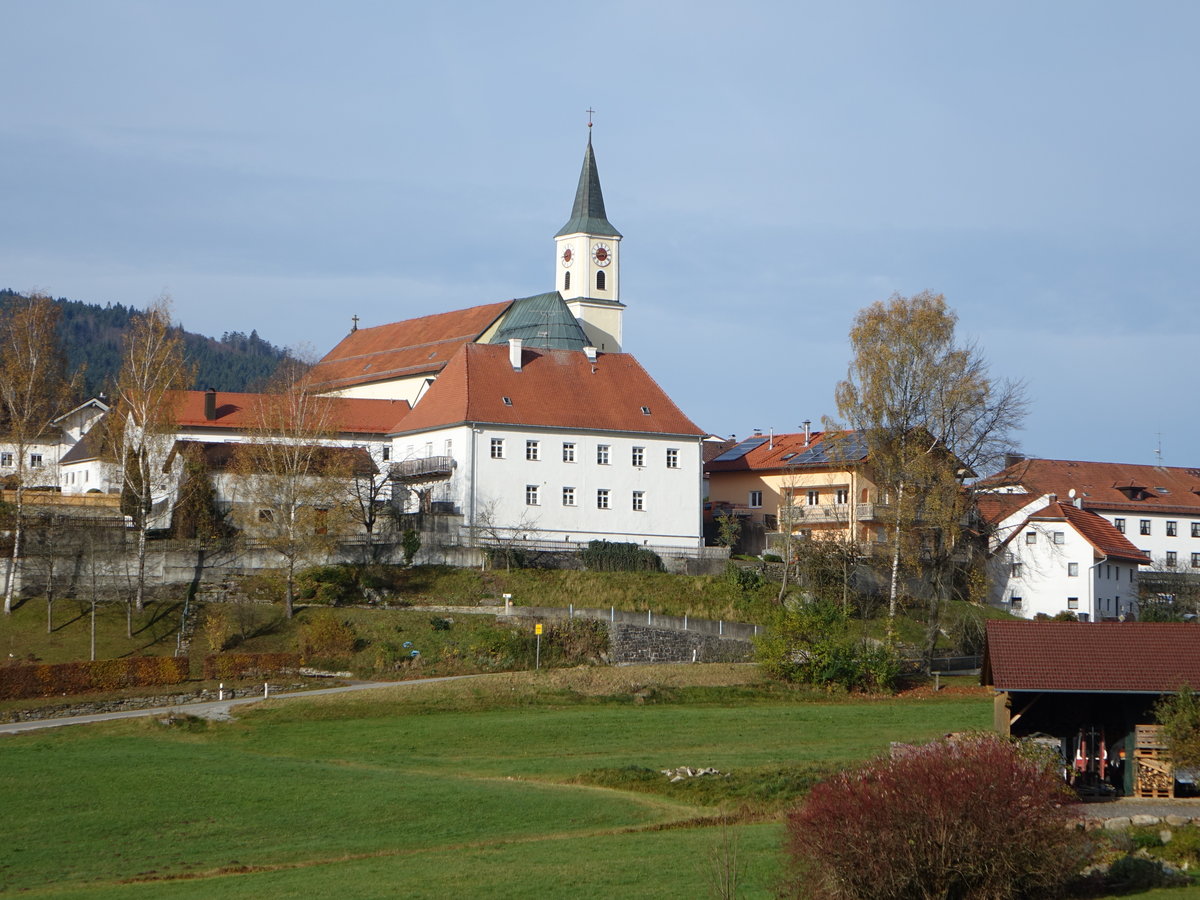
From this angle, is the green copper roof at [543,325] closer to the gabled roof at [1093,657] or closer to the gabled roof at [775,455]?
the gabled roof at [775,455]

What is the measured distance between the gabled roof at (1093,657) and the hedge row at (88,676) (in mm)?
27231

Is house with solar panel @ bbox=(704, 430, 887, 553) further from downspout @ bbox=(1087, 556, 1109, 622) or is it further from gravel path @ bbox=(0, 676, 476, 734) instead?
gravel path @ bbox=(0, 676, 476, 734)

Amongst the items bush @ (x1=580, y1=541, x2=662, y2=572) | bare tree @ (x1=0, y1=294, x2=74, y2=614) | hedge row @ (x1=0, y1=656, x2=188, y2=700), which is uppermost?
bare tree @ (x1=0, y1=294, x2=74, y2=614)

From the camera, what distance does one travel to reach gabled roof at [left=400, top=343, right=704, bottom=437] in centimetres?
6638

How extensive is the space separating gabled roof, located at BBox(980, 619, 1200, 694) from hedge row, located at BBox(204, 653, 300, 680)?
1027 inches

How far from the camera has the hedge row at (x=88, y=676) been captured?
149 feet

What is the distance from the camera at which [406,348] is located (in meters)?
91.8

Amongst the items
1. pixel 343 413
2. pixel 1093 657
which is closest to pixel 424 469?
pixel 343 413

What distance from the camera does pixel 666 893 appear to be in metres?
20.8

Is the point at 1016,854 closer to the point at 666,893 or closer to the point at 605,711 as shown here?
the point at 666,893

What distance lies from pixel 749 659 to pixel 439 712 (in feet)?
45.7

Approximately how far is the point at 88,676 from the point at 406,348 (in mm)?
47264

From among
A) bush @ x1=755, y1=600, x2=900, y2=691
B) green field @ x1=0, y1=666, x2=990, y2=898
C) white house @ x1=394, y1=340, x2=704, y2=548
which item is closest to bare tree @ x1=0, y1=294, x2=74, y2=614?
white house @ x1=394, y1=340, x2=704, y2=548

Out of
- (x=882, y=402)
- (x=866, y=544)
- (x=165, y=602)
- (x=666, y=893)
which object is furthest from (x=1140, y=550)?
(x=666, y=893)
